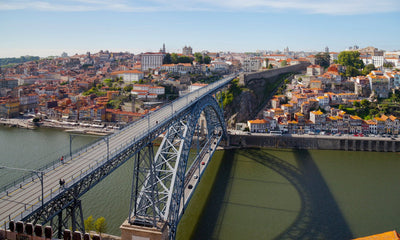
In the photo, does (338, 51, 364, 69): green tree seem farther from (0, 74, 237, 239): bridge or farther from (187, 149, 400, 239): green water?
(0, 74, 237, 239): bridge

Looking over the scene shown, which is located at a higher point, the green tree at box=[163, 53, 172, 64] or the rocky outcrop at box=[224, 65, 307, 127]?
the green tree at box=[163, 53, 172, 64]

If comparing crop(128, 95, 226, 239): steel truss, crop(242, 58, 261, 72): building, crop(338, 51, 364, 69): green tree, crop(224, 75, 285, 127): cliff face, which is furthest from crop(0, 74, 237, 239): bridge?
crop(242, 58, 261, 72): building

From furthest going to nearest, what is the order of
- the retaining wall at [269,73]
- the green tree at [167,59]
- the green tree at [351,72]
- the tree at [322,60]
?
the green tree at [167,59] < the tree at [322,60] < the green tree at [351,72] < the retaining wall at [269,73]

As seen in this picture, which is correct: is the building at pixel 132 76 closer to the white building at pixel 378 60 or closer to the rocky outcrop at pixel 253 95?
the rocky outcrop at pixel 253 95

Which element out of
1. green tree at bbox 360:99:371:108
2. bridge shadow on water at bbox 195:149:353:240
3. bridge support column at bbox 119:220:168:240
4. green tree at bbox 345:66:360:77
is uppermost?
green tree at bbox 345:66:360:77

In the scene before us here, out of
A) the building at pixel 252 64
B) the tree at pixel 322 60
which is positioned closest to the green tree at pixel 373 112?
the tree at pixel 322 60

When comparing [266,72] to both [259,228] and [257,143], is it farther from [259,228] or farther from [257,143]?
[259,228]
